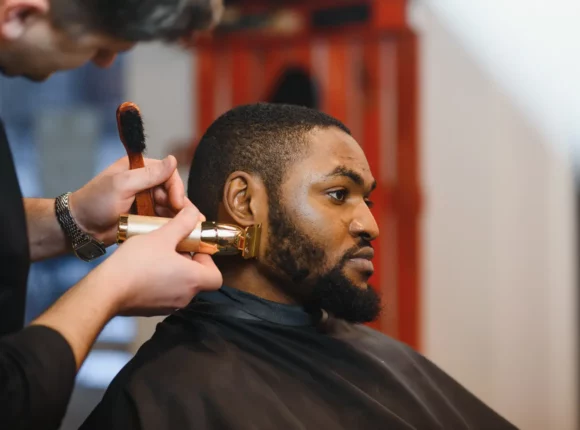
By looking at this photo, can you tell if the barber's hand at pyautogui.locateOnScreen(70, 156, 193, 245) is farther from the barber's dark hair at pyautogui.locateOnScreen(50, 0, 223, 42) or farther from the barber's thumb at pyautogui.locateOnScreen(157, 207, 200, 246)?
the barber's dark hair at pyautogui.locateOnScreen(50, 0, 223, 42)

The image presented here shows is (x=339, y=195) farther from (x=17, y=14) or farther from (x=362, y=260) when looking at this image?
(x=17, y=14)

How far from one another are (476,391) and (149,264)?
8.67 ft

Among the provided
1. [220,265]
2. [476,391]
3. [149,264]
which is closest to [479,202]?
[476,391]

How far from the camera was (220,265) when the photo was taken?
50.8 inches

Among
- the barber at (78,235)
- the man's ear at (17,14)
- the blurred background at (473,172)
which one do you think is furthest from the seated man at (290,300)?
the blurred background at (473,172)

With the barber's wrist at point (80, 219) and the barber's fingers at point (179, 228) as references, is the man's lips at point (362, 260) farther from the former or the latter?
the barber's wrist at point (80, 219)

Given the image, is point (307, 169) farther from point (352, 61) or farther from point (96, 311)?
point (352, 61)

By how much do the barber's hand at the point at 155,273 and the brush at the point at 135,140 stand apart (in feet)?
0.51

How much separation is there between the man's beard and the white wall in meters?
2.11

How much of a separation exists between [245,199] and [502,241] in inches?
91.0

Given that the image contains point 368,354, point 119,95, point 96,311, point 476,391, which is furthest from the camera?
point 119,95

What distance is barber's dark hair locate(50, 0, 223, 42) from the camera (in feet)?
3.81

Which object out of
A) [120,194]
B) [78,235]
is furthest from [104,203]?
[78,235]

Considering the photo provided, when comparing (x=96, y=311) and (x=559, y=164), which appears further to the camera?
(x=559, y=164)
